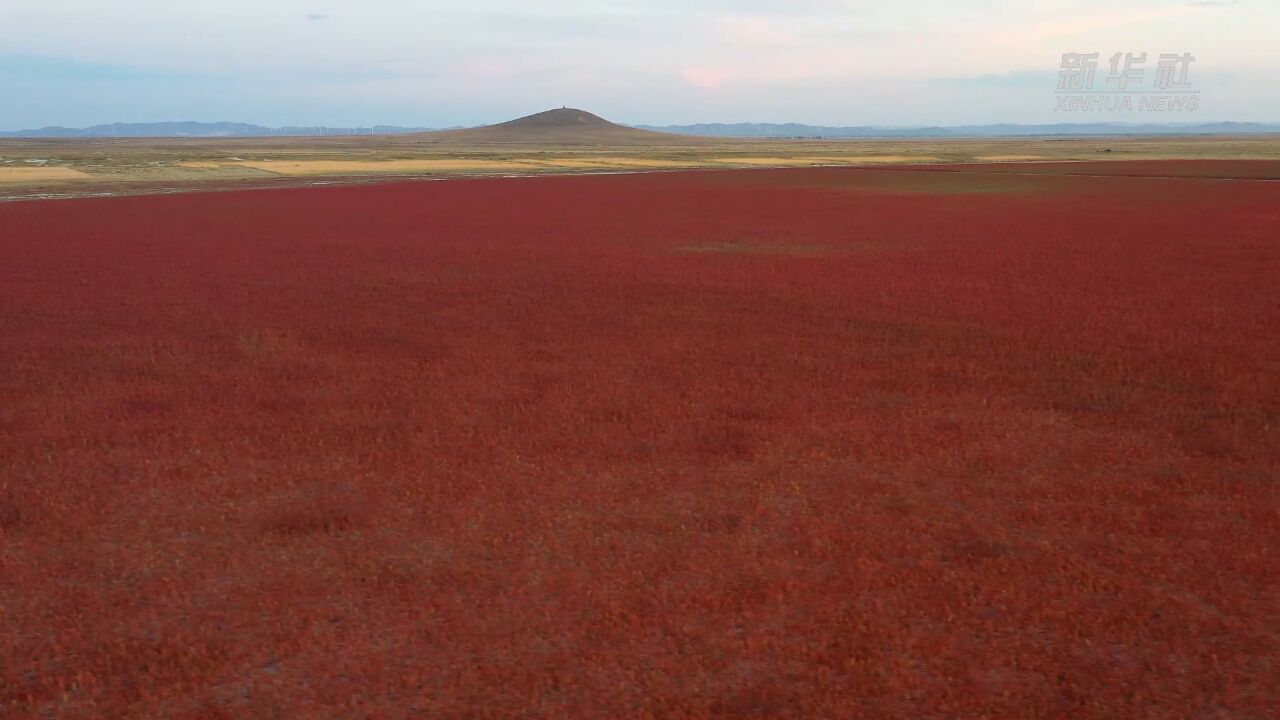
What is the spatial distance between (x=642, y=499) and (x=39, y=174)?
5840cm

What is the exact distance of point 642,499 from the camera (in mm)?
6684

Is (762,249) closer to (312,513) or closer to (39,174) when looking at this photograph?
(312,513)

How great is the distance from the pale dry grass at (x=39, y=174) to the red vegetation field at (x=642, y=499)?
4010 centimetres

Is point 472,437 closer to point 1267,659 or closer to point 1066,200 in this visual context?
point 1267,659

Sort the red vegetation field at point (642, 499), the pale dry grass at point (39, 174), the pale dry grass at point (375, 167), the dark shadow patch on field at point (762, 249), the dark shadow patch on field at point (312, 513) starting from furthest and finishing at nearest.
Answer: the pale dry grass at point (375, 167) → the pale dry grass at point (39, 174) → the dark shadow patch on field at point (762, 249) → the dark shadow patch on field at point (312, 513) → the red vegetation field at point (642, 499)

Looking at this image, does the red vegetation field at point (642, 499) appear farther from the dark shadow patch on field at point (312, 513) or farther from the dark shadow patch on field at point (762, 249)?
the dark shadow patch on field at point (762, 249)

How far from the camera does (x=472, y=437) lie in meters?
8.02

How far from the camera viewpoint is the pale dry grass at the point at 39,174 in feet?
160

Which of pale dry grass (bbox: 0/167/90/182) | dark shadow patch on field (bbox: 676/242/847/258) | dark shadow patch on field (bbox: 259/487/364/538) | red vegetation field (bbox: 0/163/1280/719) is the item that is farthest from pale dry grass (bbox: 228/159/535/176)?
dark shadow patch on field (bbox: 259/487/364/538)

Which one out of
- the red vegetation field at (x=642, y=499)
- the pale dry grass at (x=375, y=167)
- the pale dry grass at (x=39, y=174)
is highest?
the pale dry grass at (x=39, y=174)

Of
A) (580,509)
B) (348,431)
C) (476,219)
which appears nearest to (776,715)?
(580,509)

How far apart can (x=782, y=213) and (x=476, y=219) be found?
32.5 feet

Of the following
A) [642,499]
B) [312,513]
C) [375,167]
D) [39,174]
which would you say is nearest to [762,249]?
[642,499]

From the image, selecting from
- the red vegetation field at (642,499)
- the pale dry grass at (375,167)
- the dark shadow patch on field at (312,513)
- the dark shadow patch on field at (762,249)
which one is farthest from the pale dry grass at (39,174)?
the dark shadow patch on field at (312,513)
